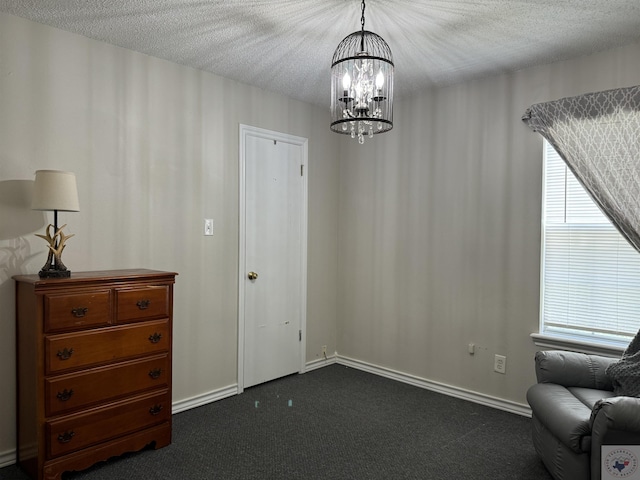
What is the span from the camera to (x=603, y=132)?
287 cm

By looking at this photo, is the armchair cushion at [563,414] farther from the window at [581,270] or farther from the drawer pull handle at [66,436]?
the drawer pull handle at [66,436]

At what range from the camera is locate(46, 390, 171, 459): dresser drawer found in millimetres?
2326

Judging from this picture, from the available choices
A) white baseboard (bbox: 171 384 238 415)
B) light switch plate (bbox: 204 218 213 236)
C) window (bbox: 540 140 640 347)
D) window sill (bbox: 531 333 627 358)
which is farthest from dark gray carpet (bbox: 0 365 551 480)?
light switch plate (bbox: 204 218 213 236)

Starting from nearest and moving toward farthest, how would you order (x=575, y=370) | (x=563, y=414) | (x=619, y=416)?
(x=619, y=416) < (x=563, y=414) < (x=575, y=370)

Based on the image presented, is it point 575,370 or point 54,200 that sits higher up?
point 54,200

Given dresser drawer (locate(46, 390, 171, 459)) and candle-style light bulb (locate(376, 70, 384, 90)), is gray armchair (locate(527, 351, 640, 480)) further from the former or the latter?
dresser drawer (locate(46, 390, 171, 459))

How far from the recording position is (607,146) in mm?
2838

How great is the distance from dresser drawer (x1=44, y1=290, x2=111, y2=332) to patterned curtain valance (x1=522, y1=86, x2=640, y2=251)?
2972 millimetres

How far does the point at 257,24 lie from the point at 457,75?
164 cm

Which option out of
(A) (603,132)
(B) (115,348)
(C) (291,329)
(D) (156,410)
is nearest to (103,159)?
(B) (115,348)

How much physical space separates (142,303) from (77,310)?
36 centimetres

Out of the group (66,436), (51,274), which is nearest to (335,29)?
(51,274)

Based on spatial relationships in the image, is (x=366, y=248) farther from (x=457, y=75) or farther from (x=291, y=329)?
(x=457, y=75)

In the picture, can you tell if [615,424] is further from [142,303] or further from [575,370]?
[142,303]
